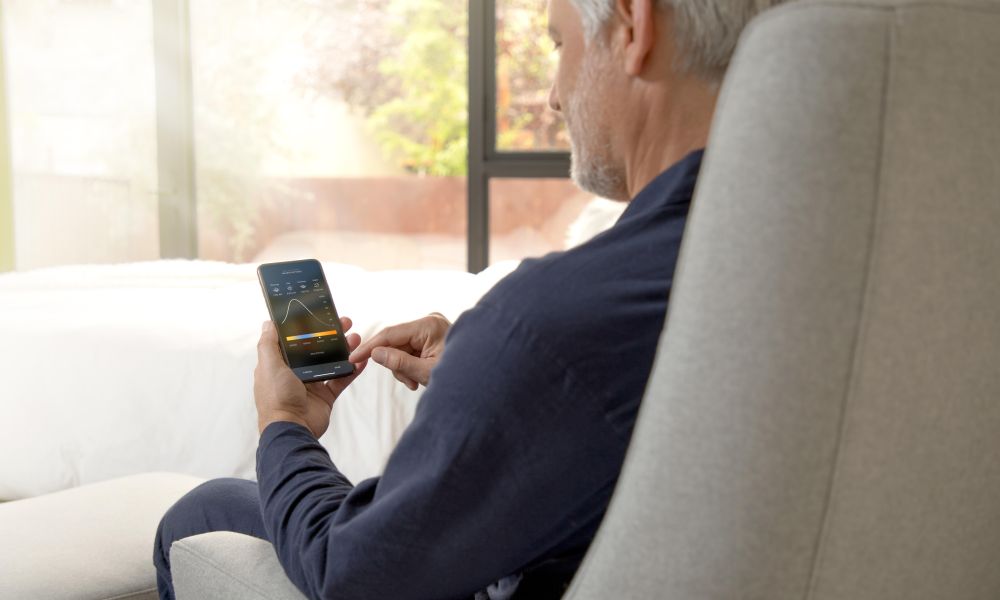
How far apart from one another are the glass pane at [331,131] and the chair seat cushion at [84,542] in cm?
462

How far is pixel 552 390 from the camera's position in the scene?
800 millimetres

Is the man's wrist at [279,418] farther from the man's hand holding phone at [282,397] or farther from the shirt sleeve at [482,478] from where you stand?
the shirt sleeve at [482,478]

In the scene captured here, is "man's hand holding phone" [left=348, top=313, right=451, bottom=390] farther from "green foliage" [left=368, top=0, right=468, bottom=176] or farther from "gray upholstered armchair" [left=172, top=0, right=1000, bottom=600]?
"green foliage" [left=368, top=0, right=468, bottom=176]

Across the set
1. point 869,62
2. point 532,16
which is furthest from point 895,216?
Result: point 532,16

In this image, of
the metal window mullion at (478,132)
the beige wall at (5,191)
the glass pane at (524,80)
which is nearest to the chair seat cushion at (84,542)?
the metal window mullion at (478,132)

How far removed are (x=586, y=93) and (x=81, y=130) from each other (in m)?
5.37

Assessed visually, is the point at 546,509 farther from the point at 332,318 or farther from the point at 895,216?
the point at 332,318

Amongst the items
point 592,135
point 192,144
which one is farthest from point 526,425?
point 192,144

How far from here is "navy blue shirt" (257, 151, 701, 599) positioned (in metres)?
0.80

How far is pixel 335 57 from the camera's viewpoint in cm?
647

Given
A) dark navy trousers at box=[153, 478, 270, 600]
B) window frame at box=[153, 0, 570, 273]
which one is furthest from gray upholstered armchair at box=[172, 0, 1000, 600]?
window frame at box=[153, 0, 570, 273]

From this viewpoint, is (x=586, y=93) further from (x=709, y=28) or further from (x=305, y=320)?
(x=305, y=320)

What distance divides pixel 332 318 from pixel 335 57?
5250mm

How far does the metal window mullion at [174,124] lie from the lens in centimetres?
601
